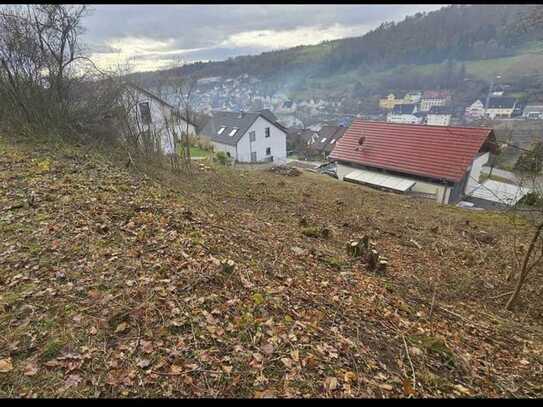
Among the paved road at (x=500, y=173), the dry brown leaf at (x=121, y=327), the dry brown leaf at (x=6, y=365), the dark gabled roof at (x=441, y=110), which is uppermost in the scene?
the dry brown leaf at (x=6, y=365)

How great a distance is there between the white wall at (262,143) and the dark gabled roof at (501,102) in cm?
3768

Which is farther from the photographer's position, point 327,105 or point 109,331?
point 327,105

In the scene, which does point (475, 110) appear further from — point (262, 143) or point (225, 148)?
point (225, 148)

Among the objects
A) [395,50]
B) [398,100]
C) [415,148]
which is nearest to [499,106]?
[398,100]

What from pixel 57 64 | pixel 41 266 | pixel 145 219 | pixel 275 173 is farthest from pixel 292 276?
pixel 275 173

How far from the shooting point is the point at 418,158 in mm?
14617

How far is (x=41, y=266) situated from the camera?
2.96 metres

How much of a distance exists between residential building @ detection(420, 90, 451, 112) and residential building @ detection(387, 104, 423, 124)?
1897 millimetres

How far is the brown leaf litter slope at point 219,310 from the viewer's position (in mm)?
2068

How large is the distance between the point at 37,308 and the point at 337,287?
3114mm

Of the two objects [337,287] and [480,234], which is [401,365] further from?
[480,234]

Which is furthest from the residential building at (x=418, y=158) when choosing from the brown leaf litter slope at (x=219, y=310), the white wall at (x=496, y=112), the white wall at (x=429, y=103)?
the white wall at (x=429, y=103)

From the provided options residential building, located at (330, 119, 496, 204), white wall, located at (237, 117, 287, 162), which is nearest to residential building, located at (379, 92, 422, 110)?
white wall, located at (237, 117, 287, 162)

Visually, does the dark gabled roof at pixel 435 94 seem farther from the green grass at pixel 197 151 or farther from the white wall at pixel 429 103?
the green grass at pixel 197 151
